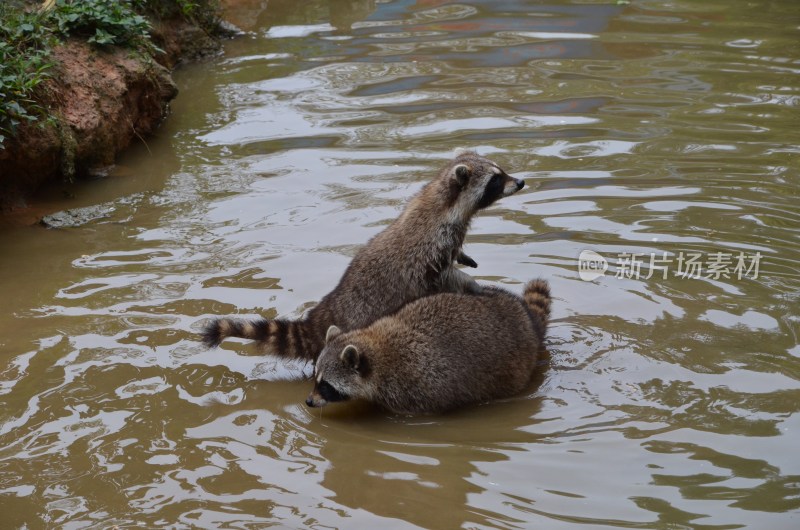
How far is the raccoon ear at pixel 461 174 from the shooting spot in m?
6.25

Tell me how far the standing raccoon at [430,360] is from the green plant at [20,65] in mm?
3714

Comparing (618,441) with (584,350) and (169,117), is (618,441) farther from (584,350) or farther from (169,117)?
(169,117)

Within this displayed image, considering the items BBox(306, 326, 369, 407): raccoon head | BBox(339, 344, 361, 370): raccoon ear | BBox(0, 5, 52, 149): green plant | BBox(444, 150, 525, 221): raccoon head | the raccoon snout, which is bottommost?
the raccoon snout

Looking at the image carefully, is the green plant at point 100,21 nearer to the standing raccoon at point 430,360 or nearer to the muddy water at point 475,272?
the muddy water at point 475,272

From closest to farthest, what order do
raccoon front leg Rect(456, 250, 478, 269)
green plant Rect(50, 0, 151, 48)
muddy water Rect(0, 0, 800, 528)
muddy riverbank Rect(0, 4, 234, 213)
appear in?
muddy water Rect(0, 0, 800, 528) → raccoon front leg Rect(456, 250, 478, 269) → muddy riverbank Rect(0, 4, 234, 213) → green plant Rect(50, 0, 151, 48)

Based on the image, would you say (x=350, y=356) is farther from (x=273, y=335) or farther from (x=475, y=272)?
(x=475, y=272)

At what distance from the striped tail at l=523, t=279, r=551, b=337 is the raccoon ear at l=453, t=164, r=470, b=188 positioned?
0.80m

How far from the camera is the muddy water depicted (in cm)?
470

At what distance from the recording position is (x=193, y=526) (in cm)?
447

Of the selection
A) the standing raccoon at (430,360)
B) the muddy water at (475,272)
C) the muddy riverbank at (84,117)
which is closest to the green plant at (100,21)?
the muddy riverbank at (84,117)

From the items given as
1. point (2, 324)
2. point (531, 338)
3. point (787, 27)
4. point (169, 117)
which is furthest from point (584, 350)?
point (787, 27)

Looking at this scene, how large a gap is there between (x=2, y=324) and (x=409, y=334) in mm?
2835
